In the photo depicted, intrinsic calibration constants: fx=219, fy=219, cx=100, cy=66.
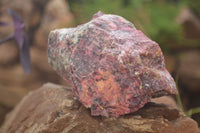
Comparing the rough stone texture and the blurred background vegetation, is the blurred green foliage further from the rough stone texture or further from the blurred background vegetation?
the rough stone texture

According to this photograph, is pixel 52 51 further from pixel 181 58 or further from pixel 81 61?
pixel 181 58

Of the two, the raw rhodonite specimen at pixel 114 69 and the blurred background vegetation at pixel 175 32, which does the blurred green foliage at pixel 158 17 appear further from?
the raw rhodonite specimen at pixel 114 69

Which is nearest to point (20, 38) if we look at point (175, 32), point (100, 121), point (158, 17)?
point (100, 121)

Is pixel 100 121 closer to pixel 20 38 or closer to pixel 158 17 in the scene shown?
pixel 20 38

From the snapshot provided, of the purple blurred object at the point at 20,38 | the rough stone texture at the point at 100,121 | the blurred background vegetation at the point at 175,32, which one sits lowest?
the blurred background vegetation at the point at 175,32

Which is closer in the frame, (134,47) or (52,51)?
(134,47)

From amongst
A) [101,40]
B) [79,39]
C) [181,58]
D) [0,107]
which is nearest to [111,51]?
[101,40]

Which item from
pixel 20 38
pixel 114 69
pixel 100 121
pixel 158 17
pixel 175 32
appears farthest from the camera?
pixel 158 17

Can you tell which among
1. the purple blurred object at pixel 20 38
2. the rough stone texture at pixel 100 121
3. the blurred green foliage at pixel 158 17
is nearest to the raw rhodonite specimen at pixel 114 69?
the rough stone texture at pixel 100 121
